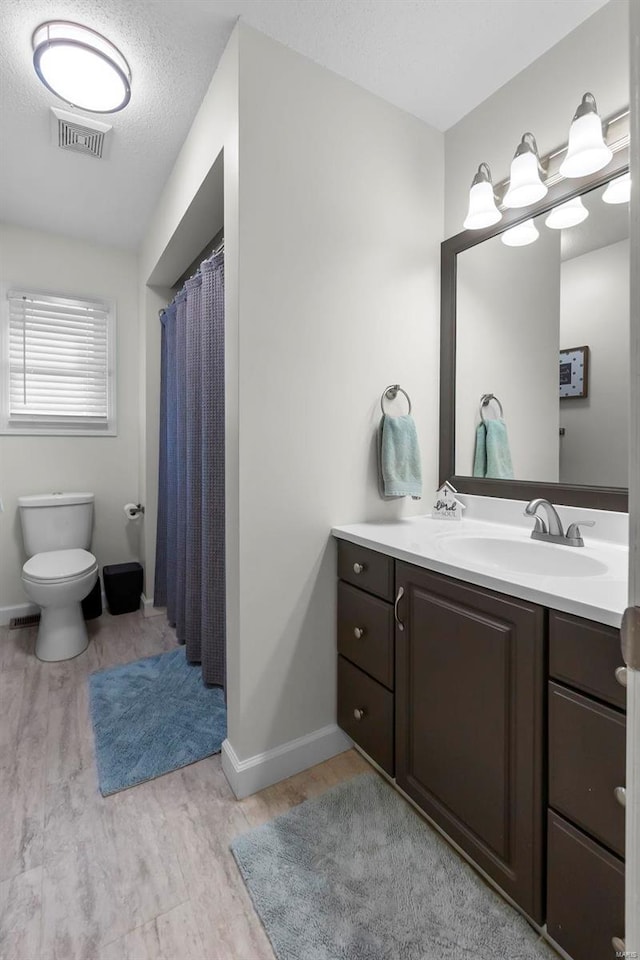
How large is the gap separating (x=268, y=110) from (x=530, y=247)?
3.24 ft

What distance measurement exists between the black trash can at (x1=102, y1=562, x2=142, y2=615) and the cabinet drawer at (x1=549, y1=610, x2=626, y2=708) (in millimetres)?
2586

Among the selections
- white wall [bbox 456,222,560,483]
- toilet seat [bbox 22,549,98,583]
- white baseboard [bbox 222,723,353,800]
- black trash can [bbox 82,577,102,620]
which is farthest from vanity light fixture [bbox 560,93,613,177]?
black trash can [bbox 82,577,102,620]

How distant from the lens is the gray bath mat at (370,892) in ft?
3.22

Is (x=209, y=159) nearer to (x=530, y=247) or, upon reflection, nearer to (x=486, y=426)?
(x=530, y=247)

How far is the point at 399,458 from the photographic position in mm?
1671

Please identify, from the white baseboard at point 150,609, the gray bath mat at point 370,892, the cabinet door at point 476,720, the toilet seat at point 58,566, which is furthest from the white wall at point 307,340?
the white baseboard at point 150,609

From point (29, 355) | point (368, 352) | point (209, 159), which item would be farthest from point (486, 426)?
point (29, 355)

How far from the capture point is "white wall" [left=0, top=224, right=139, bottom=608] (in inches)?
105

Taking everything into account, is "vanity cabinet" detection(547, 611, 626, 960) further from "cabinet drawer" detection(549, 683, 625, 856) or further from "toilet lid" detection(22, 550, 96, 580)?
"toilet lid" detection(22, 550, 96, 580)

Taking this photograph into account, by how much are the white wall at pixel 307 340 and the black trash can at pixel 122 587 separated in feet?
5.38

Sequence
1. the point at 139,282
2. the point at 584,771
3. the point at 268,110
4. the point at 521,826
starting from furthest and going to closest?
the point at 139,282 < the point at 268,110 < the point at 521,826 < the point at 584,771

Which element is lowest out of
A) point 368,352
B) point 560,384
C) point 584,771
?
point 584,771

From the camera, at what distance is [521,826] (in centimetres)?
97

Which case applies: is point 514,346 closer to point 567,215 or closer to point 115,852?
point 567,215
